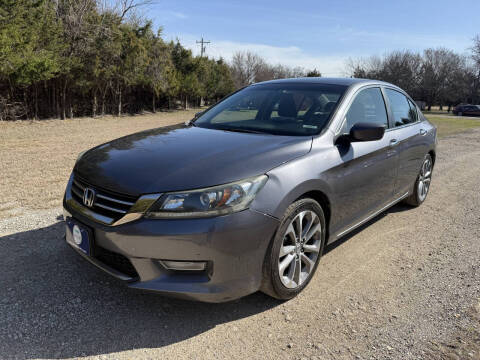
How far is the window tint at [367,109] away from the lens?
11.1 feet

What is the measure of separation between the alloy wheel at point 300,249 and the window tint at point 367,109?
1.01 meters

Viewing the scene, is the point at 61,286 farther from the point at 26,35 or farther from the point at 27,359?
the point at 26,35

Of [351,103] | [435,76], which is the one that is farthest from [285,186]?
[435,76]

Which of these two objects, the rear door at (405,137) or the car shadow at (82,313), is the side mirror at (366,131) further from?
the car shadow at (82,313)

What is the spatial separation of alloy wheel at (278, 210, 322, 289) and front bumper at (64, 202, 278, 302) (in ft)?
1.05

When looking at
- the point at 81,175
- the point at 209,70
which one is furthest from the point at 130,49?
the point at 81,175

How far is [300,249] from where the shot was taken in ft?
9.11

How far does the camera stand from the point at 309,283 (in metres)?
3.06

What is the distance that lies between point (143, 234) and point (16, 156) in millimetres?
7418

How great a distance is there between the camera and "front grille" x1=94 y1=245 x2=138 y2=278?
Result: 2.32 m

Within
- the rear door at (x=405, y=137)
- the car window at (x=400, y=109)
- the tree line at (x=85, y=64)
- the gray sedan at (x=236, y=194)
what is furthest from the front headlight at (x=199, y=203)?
the tree line at (x=85, y=64)

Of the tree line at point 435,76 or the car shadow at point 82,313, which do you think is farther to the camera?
the tree line at point 435,76

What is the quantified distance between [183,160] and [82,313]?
128cm

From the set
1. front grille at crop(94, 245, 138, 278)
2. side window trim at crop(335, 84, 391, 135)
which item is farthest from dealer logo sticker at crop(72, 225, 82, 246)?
side window trim at crop(335, 84, 391, 135)
